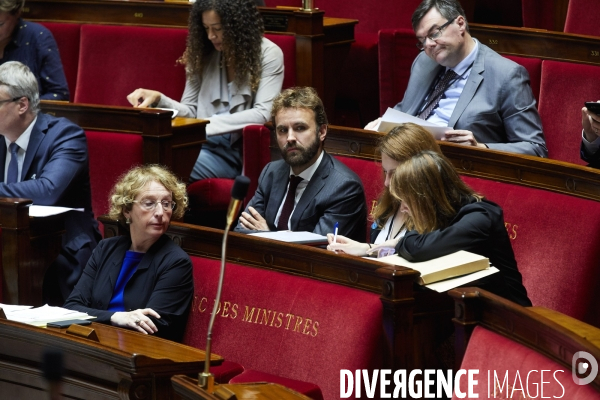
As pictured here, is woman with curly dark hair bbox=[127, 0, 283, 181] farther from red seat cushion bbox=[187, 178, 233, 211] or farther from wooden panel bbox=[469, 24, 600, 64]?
wooden panel bbox=[469, 24, 600, 64]

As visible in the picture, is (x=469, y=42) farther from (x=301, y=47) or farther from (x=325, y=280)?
(x=325, y=280)

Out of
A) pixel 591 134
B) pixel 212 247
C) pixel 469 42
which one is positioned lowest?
pixel 212 247

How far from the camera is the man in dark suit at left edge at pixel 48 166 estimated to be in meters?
1.79

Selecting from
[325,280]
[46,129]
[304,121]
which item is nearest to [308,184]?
[304,121]

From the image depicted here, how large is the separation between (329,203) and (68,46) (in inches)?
43.8

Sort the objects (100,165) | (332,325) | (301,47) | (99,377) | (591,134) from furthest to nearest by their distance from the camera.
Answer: (301,47), (100,165), (591,134), (332,325), (99,377)

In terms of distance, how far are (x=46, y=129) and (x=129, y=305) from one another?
1.64 ft

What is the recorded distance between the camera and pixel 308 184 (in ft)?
5.65

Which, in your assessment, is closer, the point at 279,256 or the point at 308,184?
the point at 279,256

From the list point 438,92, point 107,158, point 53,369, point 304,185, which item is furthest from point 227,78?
point 53,369

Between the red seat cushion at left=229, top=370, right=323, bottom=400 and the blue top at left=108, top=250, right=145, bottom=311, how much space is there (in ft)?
0.88

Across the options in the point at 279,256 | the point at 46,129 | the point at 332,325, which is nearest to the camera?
the point at 332,325

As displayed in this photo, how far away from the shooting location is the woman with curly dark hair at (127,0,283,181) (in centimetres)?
224

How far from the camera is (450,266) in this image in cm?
130
